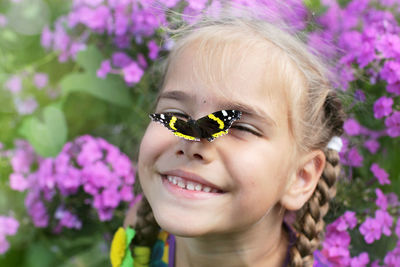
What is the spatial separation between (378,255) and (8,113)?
2.16m

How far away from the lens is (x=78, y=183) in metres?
2.05

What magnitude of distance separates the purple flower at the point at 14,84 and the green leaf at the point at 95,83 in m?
0.40

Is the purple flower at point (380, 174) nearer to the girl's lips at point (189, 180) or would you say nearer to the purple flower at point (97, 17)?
the girl's lips at point (189, 180)

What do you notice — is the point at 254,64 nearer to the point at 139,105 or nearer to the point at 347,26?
the point at 347,26

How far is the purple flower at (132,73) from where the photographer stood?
2199 mm

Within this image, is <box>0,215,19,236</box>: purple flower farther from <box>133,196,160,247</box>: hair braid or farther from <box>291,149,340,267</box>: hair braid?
<box>291,149,340,267</box>: hair braid

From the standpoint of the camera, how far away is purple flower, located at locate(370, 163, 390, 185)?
1.83 m

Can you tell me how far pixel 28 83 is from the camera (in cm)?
271

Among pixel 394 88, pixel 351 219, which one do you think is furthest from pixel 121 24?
pixel 351 219

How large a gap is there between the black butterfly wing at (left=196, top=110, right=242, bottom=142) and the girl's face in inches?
2.7

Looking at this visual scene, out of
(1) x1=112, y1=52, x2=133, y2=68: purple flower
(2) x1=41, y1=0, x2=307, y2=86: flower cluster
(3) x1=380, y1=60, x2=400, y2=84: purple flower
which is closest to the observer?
(3) x1=380, y1=60, x2=400, y2=84: purple flower

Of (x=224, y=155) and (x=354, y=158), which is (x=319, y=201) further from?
(x=224, y=155)

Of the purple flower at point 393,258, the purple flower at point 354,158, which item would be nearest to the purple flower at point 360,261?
the purple flower at point 393,258

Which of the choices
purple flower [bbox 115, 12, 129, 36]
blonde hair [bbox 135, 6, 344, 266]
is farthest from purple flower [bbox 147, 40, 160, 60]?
blonde hair [bbox 135, 6, 344, 266]
